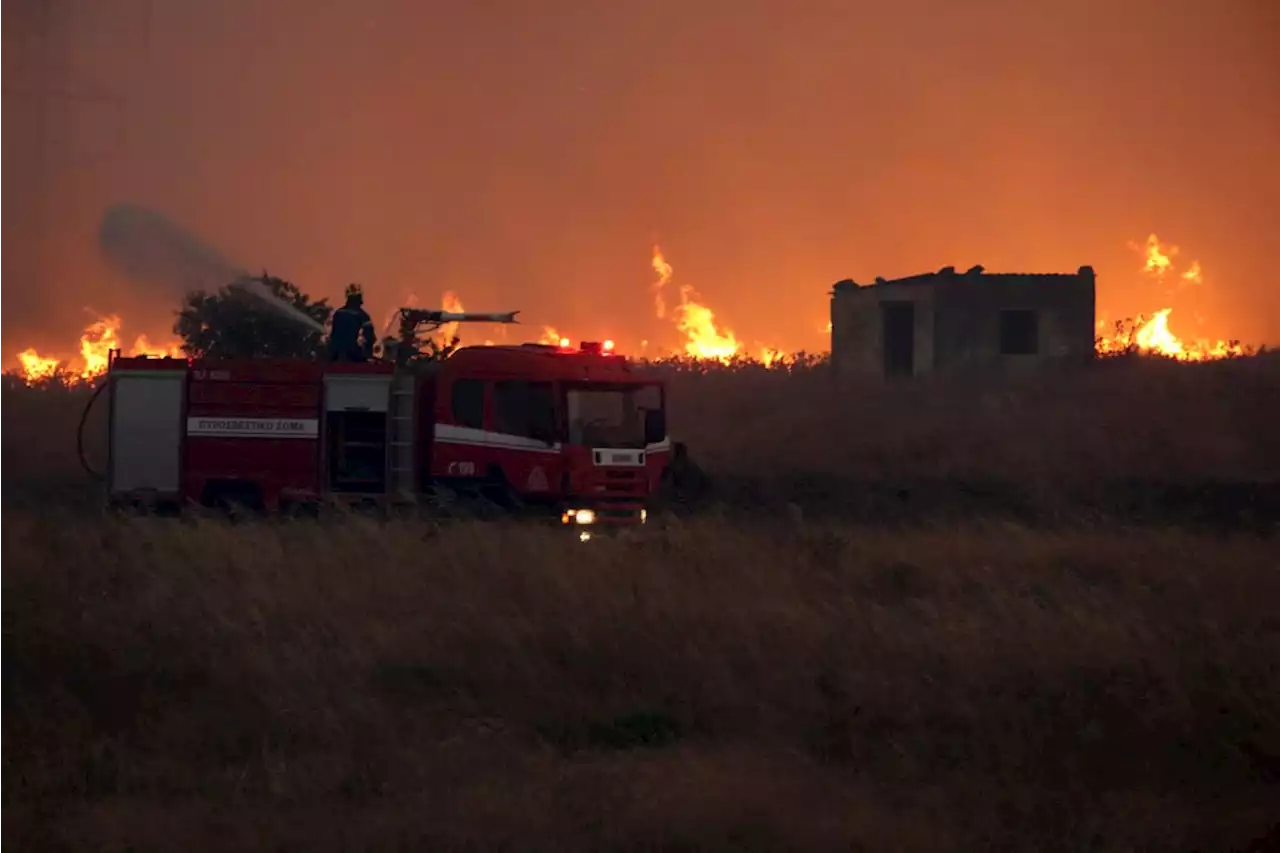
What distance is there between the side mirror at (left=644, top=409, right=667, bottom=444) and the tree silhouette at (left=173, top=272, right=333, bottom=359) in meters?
13.4

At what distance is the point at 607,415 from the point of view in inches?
→ 808

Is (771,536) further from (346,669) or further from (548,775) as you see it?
(548,775)

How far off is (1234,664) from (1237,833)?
11.3ft

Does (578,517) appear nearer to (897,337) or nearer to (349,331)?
(349,331)

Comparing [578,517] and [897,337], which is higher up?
[897,337]

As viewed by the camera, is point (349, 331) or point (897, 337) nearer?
point (349, 331)

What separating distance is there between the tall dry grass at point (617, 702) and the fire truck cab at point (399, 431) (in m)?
4.15

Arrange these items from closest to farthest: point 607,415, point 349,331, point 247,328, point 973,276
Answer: point 607,415
point 349,331
point 247,328
point 973,276

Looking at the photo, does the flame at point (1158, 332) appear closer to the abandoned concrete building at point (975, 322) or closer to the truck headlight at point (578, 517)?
the abandoned concrete building at point (975, 322)

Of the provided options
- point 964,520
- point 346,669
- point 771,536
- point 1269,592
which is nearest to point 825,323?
point 964,520

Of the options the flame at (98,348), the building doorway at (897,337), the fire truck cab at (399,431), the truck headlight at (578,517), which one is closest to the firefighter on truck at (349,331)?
the fire truck cab at (399,431)

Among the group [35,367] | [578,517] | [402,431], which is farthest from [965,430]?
[35,367]

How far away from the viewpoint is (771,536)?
19.4 metres

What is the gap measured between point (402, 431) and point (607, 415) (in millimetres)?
3031
